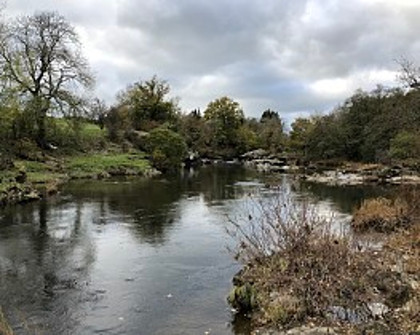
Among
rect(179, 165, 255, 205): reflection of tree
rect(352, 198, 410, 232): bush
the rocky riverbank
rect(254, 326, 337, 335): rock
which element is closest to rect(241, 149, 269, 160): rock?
the rocky riverbank

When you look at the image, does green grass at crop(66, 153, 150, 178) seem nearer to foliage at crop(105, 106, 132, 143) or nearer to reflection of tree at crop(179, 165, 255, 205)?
reflection of tree at crop(179, 165, 255, 205)

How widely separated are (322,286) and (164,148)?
142 ft

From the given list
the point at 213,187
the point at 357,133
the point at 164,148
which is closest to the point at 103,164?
the point at 164,148

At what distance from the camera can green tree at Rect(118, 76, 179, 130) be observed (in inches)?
2793

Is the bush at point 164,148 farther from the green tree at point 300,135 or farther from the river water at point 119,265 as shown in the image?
the river water at point 119,265

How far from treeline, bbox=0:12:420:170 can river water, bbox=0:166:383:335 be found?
464 inches

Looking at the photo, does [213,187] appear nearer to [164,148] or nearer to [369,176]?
[164,148]

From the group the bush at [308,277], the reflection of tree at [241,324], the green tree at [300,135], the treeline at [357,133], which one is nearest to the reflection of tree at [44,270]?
the reflection of tree at [241,324]

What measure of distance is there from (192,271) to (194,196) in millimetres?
17924

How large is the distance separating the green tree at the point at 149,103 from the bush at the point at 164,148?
1461 cm

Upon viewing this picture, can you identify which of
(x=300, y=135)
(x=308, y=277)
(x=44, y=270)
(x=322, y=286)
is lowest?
(x=44, y=270)

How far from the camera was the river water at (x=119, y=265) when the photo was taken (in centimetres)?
1122

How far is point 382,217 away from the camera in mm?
20562

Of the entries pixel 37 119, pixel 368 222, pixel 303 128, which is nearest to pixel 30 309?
pixel 368 222
